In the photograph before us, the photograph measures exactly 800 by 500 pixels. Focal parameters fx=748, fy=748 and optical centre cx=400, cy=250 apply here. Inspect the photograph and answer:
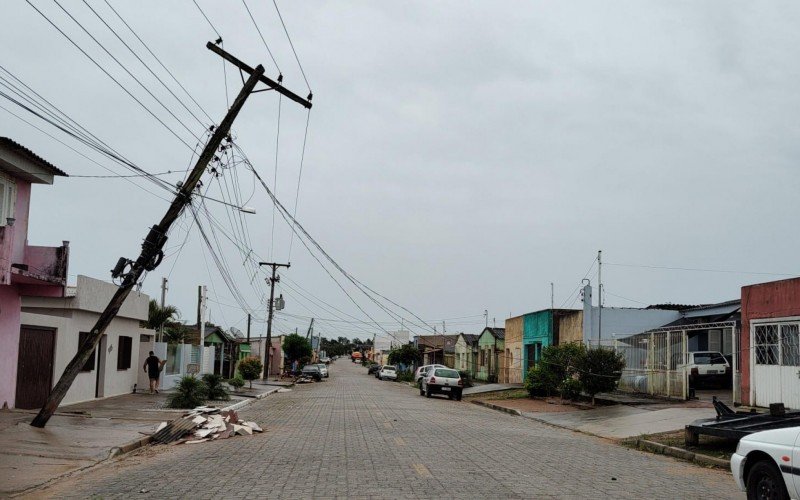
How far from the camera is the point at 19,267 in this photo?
18453 mm

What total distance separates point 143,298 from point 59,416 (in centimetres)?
1290

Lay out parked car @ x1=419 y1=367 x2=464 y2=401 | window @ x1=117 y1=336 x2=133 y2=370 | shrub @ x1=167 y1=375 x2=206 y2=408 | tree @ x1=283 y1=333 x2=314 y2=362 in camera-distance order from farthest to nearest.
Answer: tree @ x1=283 y1=333 x2=314 y2=362 → parked car @ x1=419 y1=367 x2=464 y2=401 → window @ x1=117 y1=336 x2=133 y2=370 → shrub @ x1=167 y1=375 x2=206 y2=408

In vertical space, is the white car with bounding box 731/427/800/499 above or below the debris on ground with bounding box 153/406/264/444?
above

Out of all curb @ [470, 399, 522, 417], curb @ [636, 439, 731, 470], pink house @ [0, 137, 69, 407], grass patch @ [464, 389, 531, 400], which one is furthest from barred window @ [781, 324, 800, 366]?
pink house @ [0, 137, 69, 407]

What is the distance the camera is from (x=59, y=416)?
18.7 metres

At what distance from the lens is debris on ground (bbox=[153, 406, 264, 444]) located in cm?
1517

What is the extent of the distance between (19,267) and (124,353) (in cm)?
1194

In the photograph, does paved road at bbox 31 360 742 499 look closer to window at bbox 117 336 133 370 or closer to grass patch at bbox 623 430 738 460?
grass patch at bbox 623 430 738 460

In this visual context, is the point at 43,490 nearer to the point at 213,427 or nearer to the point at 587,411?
the point at 213,427

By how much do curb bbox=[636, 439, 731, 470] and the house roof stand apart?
15.7 metres

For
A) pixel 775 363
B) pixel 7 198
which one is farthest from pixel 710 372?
pixel 7 198

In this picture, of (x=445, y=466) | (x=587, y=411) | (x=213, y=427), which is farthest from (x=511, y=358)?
(x=445, y=466)

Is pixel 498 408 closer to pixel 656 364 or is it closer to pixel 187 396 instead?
pixel 656 364

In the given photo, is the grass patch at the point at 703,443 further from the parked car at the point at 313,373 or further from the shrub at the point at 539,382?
the parked car at the point at 313,373
